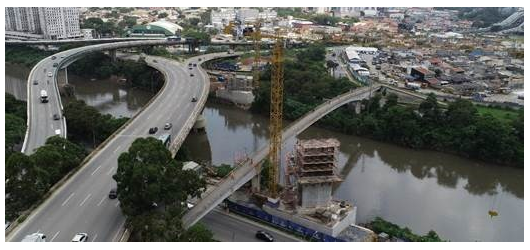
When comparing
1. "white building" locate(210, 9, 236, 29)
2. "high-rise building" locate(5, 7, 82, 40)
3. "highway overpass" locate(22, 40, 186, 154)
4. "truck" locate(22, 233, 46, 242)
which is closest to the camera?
"truck" locate(22, 233, 46, 242)

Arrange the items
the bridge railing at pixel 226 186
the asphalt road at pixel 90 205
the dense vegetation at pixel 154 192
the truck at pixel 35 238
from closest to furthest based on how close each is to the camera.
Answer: the truck at pixel 35 238 → the dense vegetation at pixel 154 192 → the asphalt road at pixel 90 205 → the bridge railing at pixel 226 186

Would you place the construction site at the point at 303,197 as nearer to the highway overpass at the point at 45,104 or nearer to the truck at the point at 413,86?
the highway overpass at the point at 45,104

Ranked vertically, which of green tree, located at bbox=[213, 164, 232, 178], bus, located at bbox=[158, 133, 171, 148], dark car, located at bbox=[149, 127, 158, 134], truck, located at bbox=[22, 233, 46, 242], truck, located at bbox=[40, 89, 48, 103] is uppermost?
truck, located at bbox=[40, 89, 48, 103]

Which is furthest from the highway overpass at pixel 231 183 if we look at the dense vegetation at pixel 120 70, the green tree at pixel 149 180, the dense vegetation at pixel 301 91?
the dense vegetation at pixel 120 70

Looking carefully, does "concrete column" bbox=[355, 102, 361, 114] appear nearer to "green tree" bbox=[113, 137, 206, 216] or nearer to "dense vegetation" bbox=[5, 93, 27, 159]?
"green tree" bbox=[113, 137, 206, 216]

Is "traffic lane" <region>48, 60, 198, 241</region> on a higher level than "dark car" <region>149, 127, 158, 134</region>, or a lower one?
lower

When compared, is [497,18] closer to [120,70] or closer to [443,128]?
[443,128]

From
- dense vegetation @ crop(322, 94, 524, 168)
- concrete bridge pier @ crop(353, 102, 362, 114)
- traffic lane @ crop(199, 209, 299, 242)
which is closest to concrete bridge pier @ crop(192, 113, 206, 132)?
dense vegetation @ crop(322, 94, 524, 168)

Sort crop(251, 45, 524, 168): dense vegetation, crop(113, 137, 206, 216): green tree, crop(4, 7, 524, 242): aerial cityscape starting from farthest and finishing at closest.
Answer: crop(251, 45, 524, 168): dense vegetation < crop(4, 7, 524, 242): aerial cityscape < crop(113, 137, 206, 216): green tree
